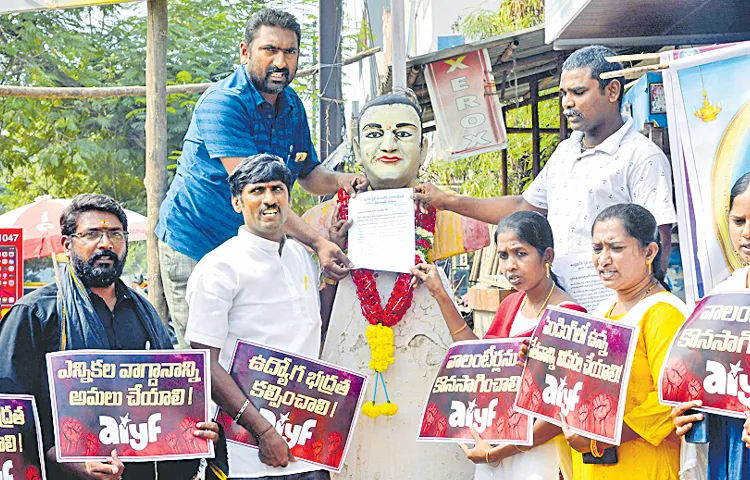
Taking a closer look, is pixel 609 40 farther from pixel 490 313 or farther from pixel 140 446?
pixel 140 446

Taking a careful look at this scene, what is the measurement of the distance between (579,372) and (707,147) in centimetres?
115

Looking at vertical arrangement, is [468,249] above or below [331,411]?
above

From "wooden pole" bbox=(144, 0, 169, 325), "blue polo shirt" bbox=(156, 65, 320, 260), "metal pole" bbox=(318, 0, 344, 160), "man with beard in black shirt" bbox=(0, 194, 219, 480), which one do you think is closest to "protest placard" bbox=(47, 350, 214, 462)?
"man with beard in black shirt" bbox=(0, 194, 219, 480)

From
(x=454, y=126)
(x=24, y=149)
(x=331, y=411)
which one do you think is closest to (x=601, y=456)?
(x=331, y=411)

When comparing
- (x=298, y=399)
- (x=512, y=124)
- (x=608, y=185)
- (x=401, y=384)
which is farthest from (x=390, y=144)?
(x=512, y=124)

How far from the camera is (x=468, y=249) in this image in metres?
4.43

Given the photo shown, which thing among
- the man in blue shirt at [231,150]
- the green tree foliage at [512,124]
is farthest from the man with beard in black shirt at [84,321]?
the green tree foliage at [512,124]

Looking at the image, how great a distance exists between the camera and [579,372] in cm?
317

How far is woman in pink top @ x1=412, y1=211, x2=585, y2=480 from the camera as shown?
11.7 ft

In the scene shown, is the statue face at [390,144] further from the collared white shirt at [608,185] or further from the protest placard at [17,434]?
the protest placard at [17,434]

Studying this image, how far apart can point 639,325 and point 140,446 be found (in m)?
1.82

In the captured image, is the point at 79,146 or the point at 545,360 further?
the point at 79,146

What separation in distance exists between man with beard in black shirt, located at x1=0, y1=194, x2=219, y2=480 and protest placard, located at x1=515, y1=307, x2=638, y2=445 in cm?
119

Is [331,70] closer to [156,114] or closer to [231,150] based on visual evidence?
[156,114]
